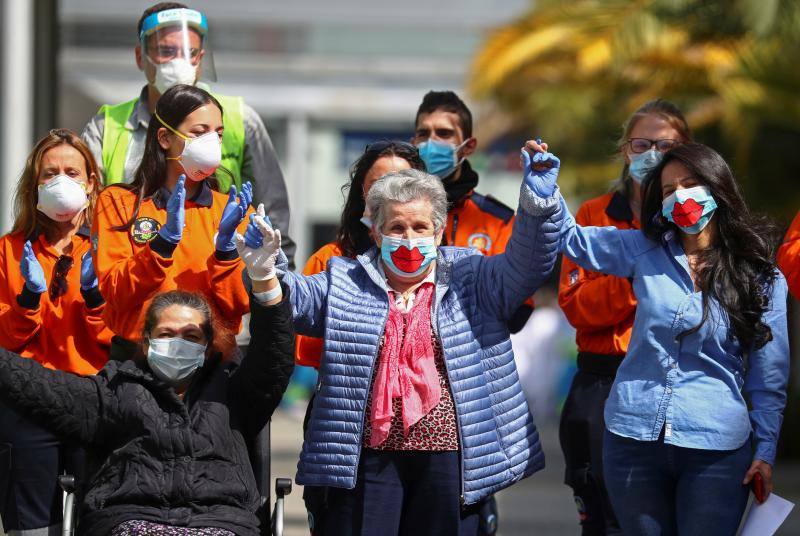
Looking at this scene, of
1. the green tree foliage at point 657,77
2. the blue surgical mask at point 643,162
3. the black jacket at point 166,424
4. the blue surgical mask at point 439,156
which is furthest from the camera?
the green tree foliage at point 657,77

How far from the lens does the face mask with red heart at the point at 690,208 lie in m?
5.02

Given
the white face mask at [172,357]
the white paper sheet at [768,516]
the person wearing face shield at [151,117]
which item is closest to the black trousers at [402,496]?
the white face mask at [172,357]

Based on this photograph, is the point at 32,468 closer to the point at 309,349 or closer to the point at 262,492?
the point at 262,492

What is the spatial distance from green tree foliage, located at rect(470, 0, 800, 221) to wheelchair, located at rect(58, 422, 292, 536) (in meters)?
4.40

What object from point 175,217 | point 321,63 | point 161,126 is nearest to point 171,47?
point 161,126

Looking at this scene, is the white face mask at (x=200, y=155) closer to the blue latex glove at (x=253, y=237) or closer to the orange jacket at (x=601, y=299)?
the blue latex glove at (x=253, y=237)

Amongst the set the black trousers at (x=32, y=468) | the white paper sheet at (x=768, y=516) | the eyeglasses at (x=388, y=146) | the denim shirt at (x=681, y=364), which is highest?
the eyeglasses at (x=388, y=146)

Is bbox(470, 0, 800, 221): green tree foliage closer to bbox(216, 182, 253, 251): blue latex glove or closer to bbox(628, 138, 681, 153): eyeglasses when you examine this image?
bbox(628, 138, 681, 153): eyeglasses

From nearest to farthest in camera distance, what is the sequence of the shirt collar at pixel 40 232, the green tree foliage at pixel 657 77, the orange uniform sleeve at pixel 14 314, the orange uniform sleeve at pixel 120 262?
the orange uniform sleeve at pixel 120 262 < the orange uniform sleeve at pixel 14 314 < the shirt collar at pixel 40 232 < the green tree foliage at pixel 657 77

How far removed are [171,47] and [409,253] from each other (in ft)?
5.32

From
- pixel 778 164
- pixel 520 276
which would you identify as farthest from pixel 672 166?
pixel 778 164

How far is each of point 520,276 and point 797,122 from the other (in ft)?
27.3

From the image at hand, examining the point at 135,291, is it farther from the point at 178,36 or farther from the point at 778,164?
the point at 778,164

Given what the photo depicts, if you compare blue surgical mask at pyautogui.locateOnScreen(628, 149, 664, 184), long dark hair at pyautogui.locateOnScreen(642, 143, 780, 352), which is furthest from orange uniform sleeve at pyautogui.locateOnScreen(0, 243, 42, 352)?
blue surgical mask at pyautogui.locateOnScreen(628, 149, 664, 184)
